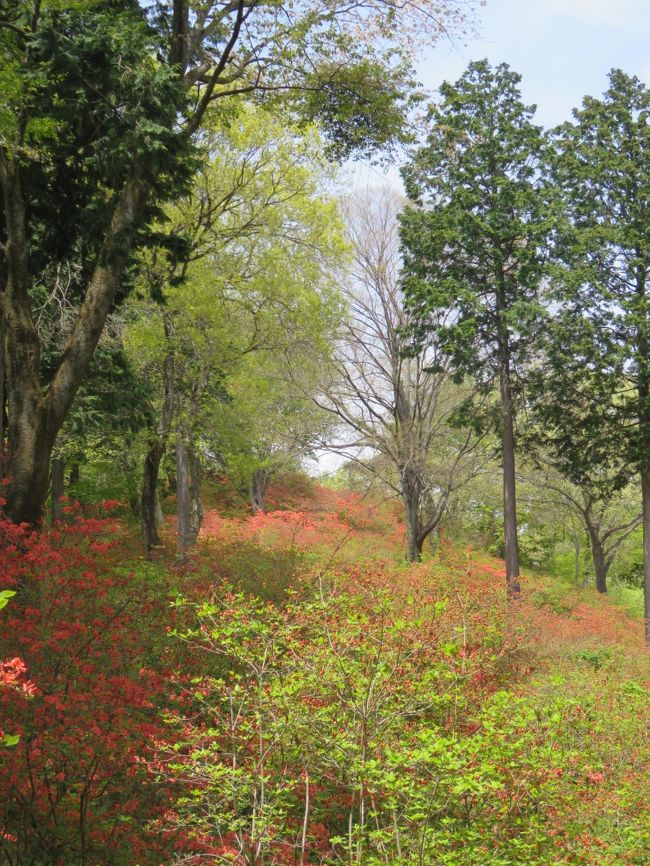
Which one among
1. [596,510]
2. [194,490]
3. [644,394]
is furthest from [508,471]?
[596,510]

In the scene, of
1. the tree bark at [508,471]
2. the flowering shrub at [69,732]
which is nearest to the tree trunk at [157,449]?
the tree bark at [508,471]

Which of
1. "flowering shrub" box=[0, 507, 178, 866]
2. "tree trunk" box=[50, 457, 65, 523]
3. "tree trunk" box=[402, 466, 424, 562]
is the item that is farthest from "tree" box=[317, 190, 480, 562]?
"flowering shrub" box=[0, 507, 178, 866]

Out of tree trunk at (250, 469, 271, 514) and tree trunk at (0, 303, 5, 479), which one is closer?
tree trunk at (0, 303, 5, 479)

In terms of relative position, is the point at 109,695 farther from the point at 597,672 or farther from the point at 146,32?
the point at 597,672

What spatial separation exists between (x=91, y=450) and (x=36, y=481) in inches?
362

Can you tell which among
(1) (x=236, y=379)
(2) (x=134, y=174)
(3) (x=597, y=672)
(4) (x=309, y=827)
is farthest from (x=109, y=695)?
(1) (x=236, y=379)

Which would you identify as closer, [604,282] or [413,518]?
[604,282]

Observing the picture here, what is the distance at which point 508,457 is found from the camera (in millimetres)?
17531

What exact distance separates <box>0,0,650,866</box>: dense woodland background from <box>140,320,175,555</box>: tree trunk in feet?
0.27

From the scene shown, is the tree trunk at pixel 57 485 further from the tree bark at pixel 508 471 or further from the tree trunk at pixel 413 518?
the tree bark at pixel 508 471

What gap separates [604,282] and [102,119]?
39.0 feet

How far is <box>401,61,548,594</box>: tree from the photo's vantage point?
16.9 meters

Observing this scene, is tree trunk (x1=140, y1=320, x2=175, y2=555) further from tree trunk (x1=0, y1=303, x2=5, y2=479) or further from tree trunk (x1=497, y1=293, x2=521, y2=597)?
tree trunk (x1=497, y1=293, x2=521, y2=597)

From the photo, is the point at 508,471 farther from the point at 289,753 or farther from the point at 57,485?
the point at 289,753
